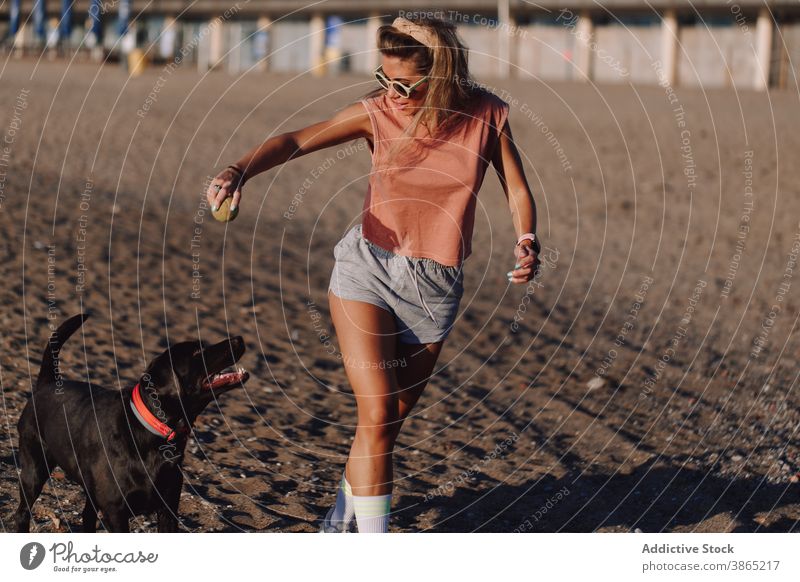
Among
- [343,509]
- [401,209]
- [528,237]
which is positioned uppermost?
[401,209]

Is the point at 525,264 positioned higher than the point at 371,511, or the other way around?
the point at 525,264

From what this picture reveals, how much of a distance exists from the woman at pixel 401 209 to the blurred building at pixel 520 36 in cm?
2377

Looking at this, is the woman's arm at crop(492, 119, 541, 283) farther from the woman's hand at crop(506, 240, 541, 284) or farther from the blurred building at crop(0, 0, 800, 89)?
the blurred building at crop(0, 0, 800, 89)

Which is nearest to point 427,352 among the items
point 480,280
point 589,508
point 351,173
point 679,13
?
point 589,508

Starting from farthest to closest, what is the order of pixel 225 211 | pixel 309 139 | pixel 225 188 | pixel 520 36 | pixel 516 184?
pixel 520 36 → pixel 516 184 → pixel 309 139 → pixel 225 211 → pixel 225 188

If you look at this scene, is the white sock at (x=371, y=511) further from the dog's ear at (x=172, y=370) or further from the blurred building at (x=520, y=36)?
the blurred building at (x=520, y=36)

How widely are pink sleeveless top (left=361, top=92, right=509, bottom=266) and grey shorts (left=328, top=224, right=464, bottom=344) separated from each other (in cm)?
6

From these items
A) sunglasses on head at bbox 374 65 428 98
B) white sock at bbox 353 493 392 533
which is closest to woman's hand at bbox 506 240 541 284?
sunglasses on head at bbox 374 65 428 98

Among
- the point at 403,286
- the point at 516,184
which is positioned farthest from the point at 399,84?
the point at 403,286

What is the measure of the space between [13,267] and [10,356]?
8.08ft

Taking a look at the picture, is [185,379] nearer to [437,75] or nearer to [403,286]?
[403,286]

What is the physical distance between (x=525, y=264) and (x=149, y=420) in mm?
1871

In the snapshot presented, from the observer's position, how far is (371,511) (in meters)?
5.14

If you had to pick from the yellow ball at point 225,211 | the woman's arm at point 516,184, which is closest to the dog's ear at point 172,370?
the yellow ball at point 225,211
